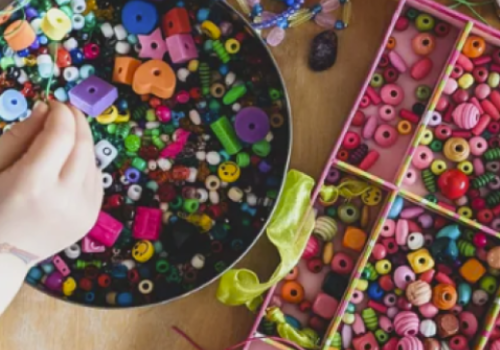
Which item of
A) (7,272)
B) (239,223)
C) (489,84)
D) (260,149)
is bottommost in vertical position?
(7,272)

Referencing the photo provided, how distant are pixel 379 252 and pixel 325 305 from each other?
0.11m

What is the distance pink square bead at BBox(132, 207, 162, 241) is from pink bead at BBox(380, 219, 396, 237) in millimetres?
325

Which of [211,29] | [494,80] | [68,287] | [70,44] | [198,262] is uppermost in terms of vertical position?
[494,80]

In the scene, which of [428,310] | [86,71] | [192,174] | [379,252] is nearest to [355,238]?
[379,252]

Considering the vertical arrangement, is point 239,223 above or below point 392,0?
below

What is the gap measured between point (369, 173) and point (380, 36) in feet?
0.68

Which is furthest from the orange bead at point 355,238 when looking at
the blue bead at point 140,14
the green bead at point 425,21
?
the blue bead at point 140,14

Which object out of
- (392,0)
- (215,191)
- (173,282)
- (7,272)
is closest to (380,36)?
(392,0)

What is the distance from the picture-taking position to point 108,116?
113 cm

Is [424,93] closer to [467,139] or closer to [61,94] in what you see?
[467,139]

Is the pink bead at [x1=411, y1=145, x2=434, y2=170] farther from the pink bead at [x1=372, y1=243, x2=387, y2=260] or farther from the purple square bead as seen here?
the purple square bead

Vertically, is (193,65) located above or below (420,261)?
above

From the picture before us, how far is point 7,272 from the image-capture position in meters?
0.80

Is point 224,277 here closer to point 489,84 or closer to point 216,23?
point 216,23
